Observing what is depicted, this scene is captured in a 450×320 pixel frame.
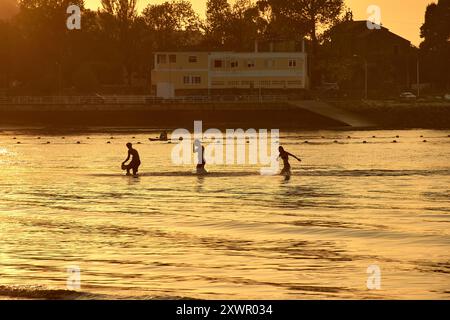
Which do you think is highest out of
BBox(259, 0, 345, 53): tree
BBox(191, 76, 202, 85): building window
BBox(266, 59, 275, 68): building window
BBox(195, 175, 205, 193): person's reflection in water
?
BBox(259, 0, 345, 53): tree

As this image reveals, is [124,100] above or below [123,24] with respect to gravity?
below

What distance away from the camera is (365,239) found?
28359 millimetres

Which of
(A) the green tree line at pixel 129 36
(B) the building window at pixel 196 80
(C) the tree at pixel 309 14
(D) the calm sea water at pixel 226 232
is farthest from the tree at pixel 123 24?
(D) the calm sea water at pixel 226 232

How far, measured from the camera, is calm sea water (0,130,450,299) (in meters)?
21.5

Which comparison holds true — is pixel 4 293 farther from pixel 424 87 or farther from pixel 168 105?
pixel 424 87

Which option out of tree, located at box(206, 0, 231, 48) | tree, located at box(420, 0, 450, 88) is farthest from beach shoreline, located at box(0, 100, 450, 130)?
tree, located at box(206, 0, 231, 48)

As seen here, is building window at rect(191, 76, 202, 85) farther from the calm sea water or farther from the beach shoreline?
the calm sea water

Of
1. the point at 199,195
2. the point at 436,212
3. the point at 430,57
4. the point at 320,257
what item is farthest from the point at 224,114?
the point at 320,257

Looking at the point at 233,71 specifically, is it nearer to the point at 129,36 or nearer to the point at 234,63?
the point at 234,63

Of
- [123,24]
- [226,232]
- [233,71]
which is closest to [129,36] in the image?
[123,24]

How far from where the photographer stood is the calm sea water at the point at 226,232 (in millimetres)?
21531

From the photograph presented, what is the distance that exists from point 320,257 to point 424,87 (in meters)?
151

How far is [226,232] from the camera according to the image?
99.4 feet

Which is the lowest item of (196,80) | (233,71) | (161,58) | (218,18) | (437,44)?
(196,80)
